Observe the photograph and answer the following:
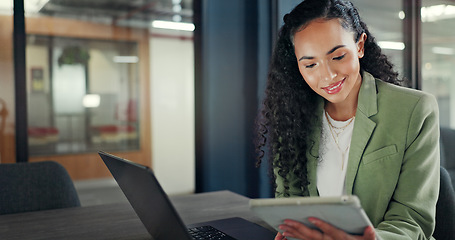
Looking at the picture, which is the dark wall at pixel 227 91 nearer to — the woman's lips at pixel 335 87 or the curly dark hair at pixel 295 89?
the curly dark hair at pixel 295 89

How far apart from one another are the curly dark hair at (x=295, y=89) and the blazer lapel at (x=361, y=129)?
18 cm

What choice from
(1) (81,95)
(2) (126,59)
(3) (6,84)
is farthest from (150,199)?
(2) (126,59)

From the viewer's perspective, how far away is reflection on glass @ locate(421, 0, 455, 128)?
14.3 ft

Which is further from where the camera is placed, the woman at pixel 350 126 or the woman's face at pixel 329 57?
the woman's face at pixel 329 57

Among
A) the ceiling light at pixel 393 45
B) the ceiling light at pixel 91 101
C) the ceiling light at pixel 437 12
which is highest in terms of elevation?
the ceiling light at pixel 437 12

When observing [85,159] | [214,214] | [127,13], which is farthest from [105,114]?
[214,214]

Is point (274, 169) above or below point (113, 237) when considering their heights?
above

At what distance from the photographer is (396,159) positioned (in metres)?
1.31

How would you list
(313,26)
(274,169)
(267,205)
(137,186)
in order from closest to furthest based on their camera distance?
(267,205) < (137,186) < (313,26) < (274,169)

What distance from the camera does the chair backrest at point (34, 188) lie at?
1.87 metres

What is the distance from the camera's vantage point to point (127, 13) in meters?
3.40

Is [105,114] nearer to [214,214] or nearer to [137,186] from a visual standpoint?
[214,214]

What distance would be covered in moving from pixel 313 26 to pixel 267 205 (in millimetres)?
758

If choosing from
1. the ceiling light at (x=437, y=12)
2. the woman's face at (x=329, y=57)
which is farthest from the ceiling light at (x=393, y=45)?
the woman's face at (x=329, y=57)
